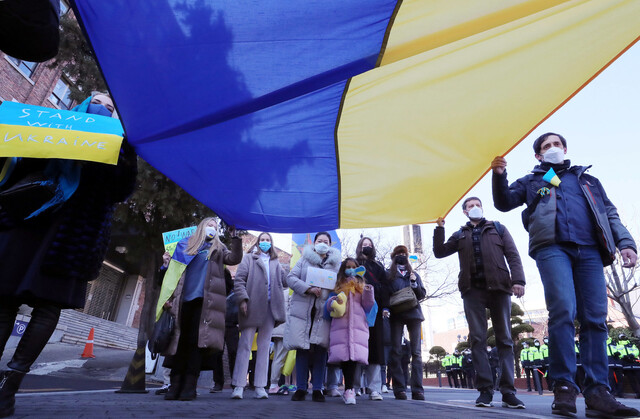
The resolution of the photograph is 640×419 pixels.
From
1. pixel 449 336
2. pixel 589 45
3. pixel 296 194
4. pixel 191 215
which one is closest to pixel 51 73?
pixel 191 215

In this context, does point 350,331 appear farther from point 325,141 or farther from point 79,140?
point 79,140

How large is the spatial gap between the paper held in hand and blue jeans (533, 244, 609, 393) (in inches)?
84.5

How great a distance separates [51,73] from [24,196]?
67.6 ft

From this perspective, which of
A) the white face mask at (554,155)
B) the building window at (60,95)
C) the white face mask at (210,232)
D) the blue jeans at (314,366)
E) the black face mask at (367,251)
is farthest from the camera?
the building window at (60,95)

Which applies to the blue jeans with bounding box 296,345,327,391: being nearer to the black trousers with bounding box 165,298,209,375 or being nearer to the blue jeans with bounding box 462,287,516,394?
the black trousers with bounding box 165,298,209,375

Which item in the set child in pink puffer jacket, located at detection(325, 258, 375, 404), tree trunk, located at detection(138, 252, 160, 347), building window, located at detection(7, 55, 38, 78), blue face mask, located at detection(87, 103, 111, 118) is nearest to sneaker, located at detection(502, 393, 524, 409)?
child in pink puffer jacket, located at detection(325, 258, 375, 404)

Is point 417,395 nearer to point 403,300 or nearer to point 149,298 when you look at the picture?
point 403,300

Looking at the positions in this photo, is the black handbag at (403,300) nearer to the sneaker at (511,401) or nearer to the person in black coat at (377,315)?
the person in black coat at (377,315)

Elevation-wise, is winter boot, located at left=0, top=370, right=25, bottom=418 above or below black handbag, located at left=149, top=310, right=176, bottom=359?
below

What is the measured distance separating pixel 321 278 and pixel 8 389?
2.94 meters

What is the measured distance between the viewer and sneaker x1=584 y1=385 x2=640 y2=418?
2.67 meters

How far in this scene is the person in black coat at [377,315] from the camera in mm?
5047

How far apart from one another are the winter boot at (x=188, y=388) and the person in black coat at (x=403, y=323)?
2.56 m

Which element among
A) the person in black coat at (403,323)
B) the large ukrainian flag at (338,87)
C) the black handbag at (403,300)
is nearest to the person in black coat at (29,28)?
the large ukrainian flag at (338,87)
